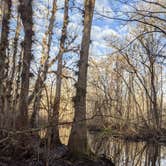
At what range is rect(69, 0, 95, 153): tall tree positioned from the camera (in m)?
12.3

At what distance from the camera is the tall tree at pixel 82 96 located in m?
12.3

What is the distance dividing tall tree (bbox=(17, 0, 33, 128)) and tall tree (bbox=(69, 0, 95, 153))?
1.62 meters

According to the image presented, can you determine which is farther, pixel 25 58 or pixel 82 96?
pixel 82 96

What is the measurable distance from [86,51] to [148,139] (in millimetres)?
18729

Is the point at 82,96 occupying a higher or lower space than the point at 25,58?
lower

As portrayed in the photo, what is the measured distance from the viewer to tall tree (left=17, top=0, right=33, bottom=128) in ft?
38.4

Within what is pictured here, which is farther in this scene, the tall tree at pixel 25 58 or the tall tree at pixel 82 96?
the tall tree at pixel 82 96

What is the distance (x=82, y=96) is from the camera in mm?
12867

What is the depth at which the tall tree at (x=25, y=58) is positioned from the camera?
11711 mm

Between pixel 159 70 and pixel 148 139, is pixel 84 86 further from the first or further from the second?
pixel 159 70

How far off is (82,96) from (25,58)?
2319 mm

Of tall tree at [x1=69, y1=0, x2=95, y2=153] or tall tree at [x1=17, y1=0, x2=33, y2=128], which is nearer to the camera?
tall tree at [x1=17, y1=0, x2=33, y2=128]

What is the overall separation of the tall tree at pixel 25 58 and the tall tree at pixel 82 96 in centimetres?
162

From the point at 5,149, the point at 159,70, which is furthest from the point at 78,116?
the point at 159,70
